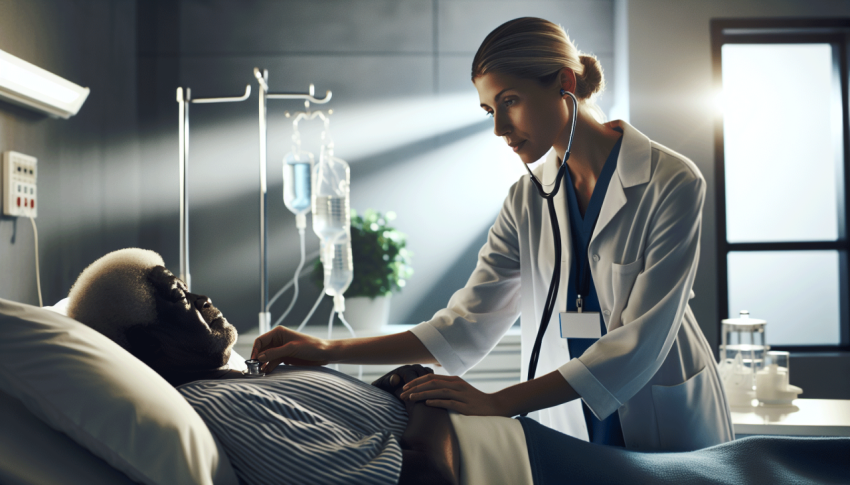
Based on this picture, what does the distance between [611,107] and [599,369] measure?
2309mm

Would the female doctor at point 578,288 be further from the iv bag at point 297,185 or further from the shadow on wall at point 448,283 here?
the shadow on wall at point 448,283

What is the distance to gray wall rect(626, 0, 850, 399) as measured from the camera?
9.07ft

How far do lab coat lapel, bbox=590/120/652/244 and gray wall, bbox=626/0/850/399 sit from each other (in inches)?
65.3

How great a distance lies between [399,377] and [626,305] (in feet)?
1.57

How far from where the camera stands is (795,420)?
1.51 metres

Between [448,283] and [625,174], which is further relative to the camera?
[448,283]

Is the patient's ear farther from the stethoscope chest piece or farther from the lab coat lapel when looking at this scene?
the lab coat lapel

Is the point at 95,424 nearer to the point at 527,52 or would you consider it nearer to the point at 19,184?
the point at 527,52

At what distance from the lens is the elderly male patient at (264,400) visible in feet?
2.72

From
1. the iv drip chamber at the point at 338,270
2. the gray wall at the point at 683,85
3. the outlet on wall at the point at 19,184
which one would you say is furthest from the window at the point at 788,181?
the outlet on wall at the point at 19,184

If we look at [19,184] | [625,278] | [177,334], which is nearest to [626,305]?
[625,278]

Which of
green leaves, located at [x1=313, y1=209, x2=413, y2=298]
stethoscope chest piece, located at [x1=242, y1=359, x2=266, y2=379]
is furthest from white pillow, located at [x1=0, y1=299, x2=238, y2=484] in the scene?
green leaves, located at [x1=313, y1=209, x2=413, y2=298]

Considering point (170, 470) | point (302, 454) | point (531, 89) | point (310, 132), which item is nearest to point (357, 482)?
point (302, 454)

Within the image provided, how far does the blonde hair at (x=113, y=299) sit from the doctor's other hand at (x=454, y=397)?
0.51m
